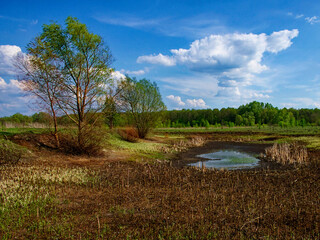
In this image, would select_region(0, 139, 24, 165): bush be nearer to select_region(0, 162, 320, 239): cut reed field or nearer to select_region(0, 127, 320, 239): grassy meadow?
select_region(0, 127, 320, 239): grassy meadow

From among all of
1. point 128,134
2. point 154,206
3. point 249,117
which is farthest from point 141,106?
point 249,117

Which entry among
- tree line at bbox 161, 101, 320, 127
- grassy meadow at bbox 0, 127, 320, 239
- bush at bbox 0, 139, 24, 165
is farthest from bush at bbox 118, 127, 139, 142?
tree line at bbox 161, 101, 320, 127

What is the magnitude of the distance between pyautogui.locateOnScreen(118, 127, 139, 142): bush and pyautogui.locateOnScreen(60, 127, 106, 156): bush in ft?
49.3

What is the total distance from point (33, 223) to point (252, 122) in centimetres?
11318

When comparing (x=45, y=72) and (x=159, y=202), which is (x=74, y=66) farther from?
(x=159, y=202)

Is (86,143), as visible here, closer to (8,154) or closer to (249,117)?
(8,154)

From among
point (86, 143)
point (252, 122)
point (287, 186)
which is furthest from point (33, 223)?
point (252, 122)

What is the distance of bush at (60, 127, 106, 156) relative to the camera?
21.1 m

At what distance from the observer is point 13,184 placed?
10750 mm

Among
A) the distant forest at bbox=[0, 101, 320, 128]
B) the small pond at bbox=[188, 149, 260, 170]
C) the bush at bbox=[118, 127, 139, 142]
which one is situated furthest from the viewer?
the distant forest at bbox=[0, 101, 320, 128]

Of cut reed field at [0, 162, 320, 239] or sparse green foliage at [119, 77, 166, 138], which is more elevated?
sparse green foliage at [119, 77, 166, 138]

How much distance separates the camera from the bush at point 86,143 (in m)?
21.1

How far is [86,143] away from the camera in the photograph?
69.6ft

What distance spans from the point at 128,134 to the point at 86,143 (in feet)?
55.3
